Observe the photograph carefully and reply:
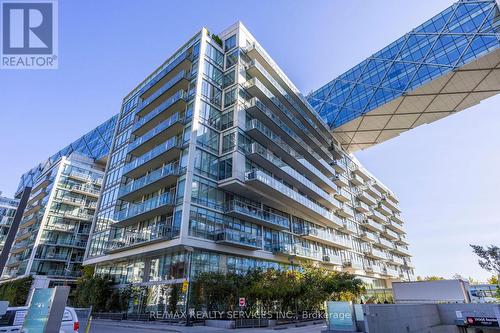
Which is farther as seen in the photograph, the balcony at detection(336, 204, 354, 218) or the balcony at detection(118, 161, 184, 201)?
the balcony at detection(336, 204, 354, 218)

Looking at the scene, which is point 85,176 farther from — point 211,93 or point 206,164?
point 206,164

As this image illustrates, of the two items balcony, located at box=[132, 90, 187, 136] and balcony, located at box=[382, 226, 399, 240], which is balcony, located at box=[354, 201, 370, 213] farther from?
balcony, located at box=[132, 90, 187, 136]

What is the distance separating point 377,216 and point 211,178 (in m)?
50.4

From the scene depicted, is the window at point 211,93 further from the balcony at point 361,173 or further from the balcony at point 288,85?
the balcony at point 361,173

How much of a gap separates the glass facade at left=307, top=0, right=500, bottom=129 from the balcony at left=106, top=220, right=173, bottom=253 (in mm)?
39172

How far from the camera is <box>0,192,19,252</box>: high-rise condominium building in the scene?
67075 mm

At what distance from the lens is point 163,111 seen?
111ft

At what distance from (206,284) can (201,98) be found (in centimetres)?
1906

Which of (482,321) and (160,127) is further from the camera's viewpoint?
(160,127)

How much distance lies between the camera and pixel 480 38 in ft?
129

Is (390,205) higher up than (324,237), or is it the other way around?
(390,205)

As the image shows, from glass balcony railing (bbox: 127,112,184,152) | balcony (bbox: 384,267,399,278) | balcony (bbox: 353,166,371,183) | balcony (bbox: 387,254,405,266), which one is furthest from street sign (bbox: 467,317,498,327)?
balcony (bbox: 387,254,405,266)

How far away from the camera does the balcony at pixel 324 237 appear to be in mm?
40191

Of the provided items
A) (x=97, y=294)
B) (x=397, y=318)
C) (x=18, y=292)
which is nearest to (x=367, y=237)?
(x=397, y=318)
